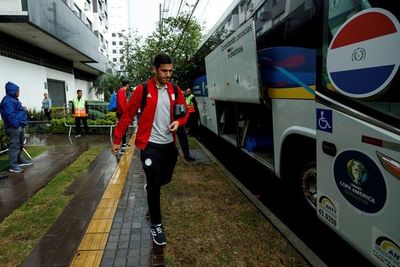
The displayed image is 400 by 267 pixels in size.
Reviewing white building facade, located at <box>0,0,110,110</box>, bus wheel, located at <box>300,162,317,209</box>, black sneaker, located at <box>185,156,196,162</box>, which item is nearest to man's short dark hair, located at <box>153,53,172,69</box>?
bus wheel, located at <box>300,162,317,209</box>

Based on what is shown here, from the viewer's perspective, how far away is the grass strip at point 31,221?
3641 mm

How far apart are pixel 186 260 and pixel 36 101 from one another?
16.0 meters

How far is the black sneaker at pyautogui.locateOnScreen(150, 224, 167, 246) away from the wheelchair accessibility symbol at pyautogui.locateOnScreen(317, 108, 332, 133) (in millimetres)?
1934

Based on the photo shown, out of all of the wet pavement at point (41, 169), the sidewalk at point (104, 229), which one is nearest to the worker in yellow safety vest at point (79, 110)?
the wet pavement at point (41, 169)

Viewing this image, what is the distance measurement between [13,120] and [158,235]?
4.71m

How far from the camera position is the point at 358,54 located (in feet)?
8.30

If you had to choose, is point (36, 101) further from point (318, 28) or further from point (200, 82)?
point (318, 28)

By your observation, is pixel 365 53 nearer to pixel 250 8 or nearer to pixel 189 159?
pixel 250 8

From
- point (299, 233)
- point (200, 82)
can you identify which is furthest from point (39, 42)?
point (299, 233)

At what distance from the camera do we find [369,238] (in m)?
2.60

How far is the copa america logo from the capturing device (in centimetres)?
248

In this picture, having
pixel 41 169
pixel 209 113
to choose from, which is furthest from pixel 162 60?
pixel 209 113

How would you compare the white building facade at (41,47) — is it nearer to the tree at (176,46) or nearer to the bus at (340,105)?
the tree at (176,46)

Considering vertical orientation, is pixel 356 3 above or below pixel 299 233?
above
